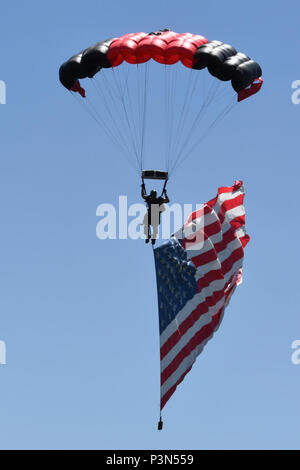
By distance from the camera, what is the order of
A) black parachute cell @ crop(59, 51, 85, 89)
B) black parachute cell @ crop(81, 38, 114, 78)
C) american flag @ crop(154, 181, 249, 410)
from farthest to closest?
1. black parachute cell @ crop(59, 51, 85, 89)
2. black parachute cell @ crop(81, 38, 114, 78)
3. american flag @ crop(154, 181, 249, 410)

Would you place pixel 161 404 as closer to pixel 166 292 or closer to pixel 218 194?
pixel 166 292

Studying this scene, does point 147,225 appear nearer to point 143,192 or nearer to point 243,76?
point 143,192

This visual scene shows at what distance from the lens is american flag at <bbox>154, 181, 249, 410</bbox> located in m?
42.2

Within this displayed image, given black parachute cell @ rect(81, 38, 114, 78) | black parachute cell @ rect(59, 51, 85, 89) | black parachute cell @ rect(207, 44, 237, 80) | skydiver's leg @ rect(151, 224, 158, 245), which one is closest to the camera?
black parachute cell @ rect(207, 44, 237, 80)

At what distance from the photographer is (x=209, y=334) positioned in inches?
1692

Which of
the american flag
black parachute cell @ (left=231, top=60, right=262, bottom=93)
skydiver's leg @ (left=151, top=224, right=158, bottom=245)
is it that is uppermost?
black parachute cell @ (left=231, top=60, right=262, bottom=93)

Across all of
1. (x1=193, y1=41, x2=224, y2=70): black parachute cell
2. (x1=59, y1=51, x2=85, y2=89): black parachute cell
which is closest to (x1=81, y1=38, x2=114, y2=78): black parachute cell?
(x1=59, y1=51, x2=85, y2=89): black parachute cell

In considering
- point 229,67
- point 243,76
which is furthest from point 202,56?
point 243,76

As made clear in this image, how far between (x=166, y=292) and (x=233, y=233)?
373 centimetres

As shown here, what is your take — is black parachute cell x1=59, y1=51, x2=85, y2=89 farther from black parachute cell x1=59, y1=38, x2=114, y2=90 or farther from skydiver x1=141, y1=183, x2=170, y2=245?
skydiver x1=141, y1=183, x2=170, y2=245

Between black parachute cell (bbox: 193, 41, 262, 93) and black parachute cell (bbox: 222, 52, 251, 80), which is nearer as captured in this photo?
black parachute cell (bbox: 193, 41, 262, 93)
